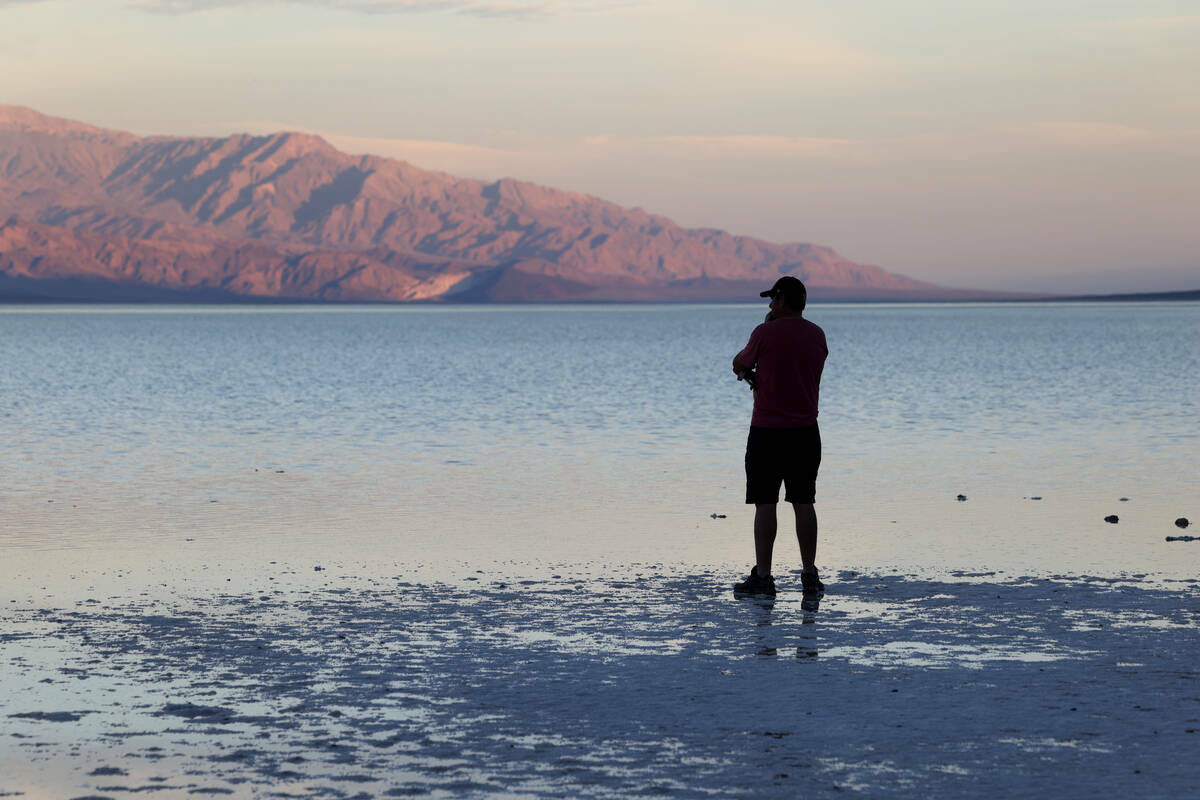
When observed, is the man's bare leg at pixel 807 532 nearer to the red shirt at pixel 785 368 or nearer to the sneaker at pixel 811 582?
the sneaker at pixel 811 582

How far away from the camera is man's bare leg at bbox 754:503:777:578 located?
422 inches

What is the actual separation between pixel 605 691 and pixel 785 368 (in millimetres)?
3791

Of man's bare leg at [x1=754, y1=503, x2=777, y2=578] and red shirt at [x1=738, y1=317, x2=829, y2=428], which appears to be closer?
man's bare leg at [x1=754, y1=503, x2=777, y2=578]

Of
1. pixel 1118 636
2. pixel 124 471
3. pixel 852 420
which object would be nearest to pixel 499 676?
pixel 1118 636

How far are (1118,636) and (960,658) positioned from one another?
117 centimetres

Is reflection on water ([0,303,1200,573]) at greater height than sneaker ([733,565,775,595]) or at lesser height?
lesser

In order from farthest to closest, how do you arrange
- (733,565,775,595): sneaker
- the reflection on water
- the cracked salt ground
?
the reflection on water, (733,565,775,595): sneaker, the cracked salt ground

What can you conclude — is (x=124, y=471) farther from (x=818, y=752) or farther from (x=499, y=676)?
(x=818, y=752)

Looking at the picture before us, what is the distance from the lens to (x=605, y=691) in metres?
7.79

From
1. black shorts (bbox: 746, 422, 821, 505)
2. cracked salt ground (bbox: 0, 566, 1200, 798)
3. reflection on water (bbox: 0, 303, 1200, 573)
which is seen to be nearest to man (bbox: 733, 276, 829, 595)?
black shorts (bbox: 746, 422, 821, 505)

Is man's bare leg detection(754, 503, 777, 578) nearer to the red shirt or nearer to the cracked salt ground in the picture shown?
the cracked salt ground

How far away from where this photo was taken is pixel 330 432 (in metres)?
26.9

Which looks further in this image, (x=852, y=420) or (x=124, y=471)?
(x=852, y=420)

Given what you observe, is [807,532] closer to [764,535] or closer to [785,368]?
[764,535]
